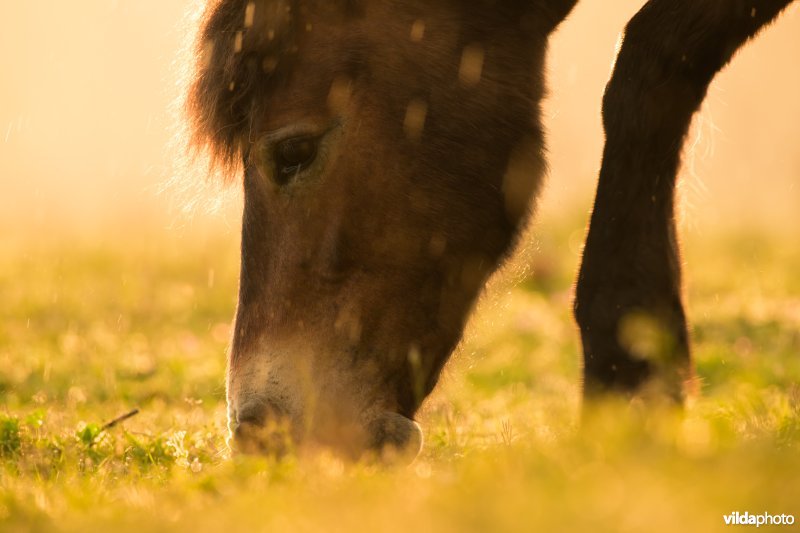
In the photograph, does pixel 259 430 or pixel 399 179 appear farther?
pixel 399 179

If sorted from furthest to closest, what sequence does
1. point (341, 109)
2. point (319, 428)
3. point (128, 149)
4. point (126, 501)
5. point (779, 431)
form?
point (128, 149) < point (341, 109) < point (319, 428) < point (779, 431) < point (126, 501)

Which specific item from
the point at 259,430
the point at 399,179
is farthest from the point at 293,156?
the point at 259,430

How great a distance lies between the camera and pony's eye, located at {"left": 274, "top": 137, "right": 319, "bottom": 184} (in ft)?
11.9

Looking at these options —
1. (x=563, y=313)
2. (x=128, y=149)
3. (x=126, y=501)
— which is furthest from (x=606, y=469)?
(x=128, y=149)

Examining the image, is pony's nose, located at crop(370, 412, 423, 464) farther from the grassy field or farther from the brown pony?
the grassy field

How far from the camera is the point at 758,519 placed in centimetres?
179

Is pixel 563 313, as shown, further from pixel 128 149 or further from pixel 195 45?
pixel 128 149

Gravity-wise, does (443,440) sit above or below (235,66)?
below

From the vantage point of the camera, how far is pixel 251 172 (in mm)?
3760

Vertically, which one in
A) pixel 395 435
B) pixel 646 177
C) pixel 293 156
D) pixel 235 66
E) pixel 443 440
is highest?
pixel 235 66

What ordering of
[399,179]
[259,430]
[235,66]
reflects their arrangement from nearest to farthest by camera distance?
[259,430]
[399,179]
[235,66]

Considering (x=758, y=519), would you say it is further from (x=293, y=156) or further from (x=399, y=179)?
(x=293, y=156)

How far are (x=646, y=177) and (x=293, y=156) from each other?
1311 mm

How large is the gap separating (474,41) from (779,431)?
1.86 metres
